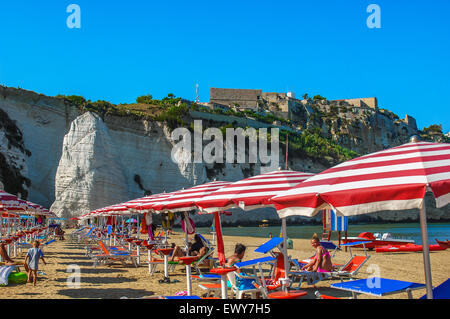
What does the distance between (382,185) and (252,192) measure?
9.63 ft

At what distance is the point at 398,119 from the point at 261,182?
419 ft

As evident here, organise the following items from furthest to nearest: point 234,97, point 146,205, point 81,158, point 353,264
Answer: point 234,97
point 81,158
point 146,205
point 353,264

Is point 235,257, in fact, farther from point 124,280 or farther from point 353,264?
point 124,280

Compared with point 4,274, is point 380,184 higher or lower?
higher

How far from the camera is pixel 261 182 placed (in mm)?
6633

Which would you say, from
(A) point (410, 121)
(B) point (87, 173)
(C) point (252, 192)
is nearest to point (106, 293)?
(C) point (252, 192)

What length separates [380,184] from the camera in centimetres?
356

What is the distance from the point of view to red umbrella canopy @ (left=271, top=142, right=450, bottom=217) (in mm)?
3332

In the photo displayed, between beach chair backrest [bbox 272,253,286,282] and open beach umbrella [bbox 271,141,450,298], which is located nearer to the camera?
open beach umbrella [bbox 271,141,450,298]

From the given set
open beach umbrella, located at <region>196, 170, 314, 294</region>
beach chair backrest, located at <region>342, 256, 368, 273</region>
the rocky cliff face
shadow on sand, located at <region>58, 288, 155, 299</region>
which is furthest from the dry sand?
the rocky cliff face

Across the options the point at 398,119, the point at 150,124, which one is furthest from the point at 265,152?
the point at 398,119

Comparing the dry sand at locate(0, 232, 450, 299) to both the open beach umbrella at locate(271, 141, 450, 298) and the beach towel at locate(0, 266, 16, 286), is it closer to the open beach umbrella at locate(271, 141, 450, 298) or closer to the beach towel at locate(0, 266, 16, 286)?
the beach towel at locate(0, 266, 16, 286)

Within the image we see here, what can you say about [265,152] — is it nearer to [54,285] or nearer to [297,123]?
[297,123]

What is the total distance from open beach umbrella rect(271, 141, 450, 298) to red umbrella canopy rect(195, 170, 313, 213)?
1.51 metres
